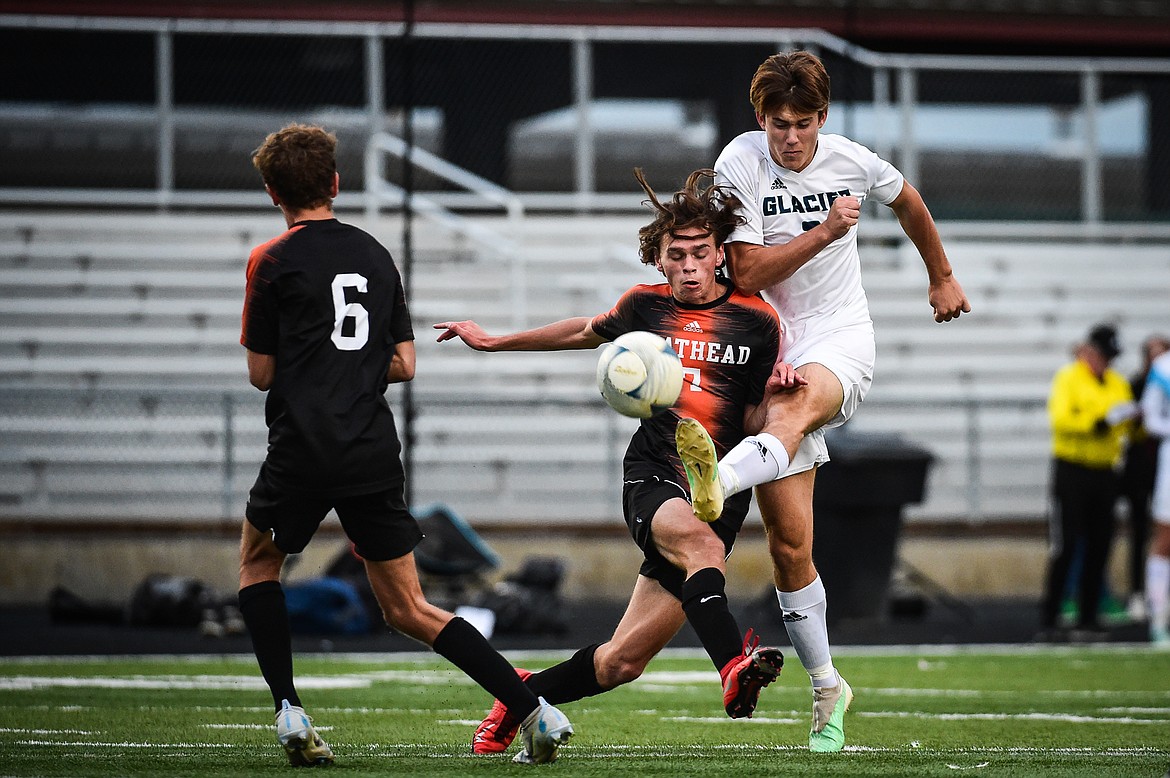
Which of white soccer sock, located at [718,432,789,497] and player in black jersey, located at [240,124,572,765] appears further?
white soccer sock, located at [718,432,789,497]

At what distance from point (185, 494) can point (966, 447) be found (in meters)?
7.37

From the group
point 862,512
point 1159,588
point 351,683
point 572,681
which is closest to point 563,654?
point 351,683

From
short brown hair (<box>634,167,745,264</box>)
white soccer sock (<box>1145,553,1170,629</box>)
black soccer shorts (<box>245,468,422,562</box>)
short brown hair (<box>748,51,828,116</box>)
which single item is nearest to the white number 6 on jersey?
black soccer shorts (<box>245,468,422,562</box>)

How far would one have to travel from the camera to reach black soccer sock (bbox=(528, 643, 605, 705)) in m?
5.38

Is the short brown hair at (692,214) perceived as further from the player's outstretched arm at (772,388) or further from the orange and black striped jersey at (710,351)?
the player's outstretched arm at (772,388)

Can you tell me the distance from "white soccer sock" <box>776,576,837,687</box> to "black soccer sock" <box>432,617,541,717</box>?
1.08 m

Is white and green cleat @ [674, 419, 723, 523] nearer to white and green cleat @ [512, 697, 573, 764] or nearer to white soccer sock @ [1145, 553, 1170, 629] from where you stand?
white and green cleat @ [512, 697, 573, 764]

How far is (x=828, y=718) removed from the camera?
18.0 feet

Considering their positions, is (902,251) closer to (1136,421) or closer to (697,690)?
(1136,421)

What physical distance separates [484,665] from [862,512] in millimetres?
6975

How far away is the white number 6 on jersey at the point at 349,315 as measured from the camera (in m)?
4.87

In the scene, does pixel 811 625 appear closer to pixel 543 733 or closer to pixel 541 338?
pixel 543 733

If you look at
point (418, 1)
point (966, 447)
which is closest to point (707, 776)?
point (966, 447)

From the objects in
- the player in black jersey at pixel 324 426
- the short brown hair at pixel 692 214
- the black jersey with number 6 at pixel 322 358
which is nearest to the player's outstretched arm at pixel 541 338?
the short brown hair at pixel 692 214
